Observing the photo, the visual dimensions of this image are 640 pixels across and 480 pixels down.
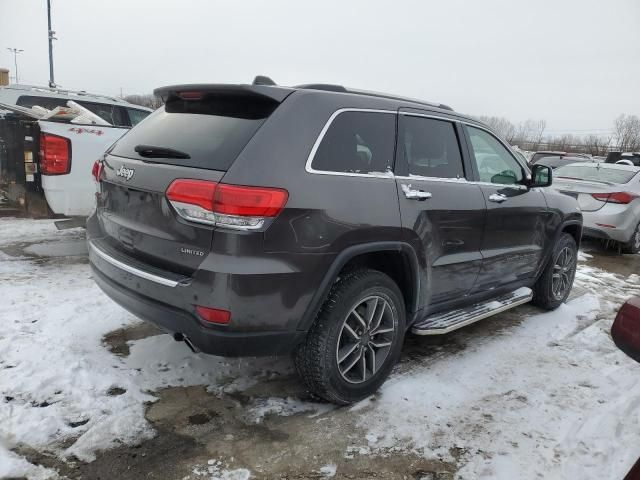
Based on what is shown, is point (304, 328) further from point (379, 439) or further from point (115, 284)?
point (115, 284)

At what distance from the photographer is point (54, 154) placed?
5012 millimetres

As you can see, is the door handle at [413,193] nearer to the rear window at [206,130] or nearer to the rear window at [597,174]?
the rear window at [206,130]

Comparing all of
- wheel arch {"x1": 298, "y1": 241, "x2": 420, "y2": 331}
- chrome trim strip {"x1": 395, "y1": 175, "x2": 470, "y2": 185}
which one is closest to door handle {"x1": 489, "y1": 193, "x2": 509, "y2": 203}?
chrome trim strip {"x1": 395, "y1": 175, "x2": 470, "y2": 185}

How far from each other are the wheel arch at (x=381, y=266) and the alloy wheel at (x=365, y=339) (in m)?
0.22

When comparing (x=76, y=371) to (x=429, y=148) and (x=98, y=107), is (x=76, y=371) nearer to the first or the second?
(x=429, y=148)

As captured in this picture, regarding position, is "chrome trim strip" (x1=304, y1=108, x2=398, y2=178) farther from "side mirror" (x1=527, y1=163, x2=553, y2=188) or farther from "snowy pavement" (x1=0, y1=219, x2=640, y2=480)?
"side mirror" (x1=527, y1=163, x2=553, y2=188)

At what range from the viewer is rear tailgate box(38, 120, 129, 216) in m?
5.05

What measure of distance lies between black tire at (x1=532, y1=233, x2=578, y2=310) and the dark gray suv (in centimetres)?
152

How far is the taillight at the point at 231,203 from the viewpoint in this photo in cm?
233

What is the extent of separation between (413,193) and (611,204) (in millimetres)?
6168

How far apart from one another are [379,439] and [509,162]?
105 inches

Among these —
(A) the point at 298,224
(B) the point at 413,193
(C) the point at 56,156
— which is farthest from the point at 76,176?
(B) the point at 413,193

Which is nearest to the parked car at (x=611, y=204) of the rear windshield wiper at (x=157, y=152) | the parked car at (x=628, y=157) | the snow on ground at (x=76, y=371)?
the snow on ground at (x=76, y=371)

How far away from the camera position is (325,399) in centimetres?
300
